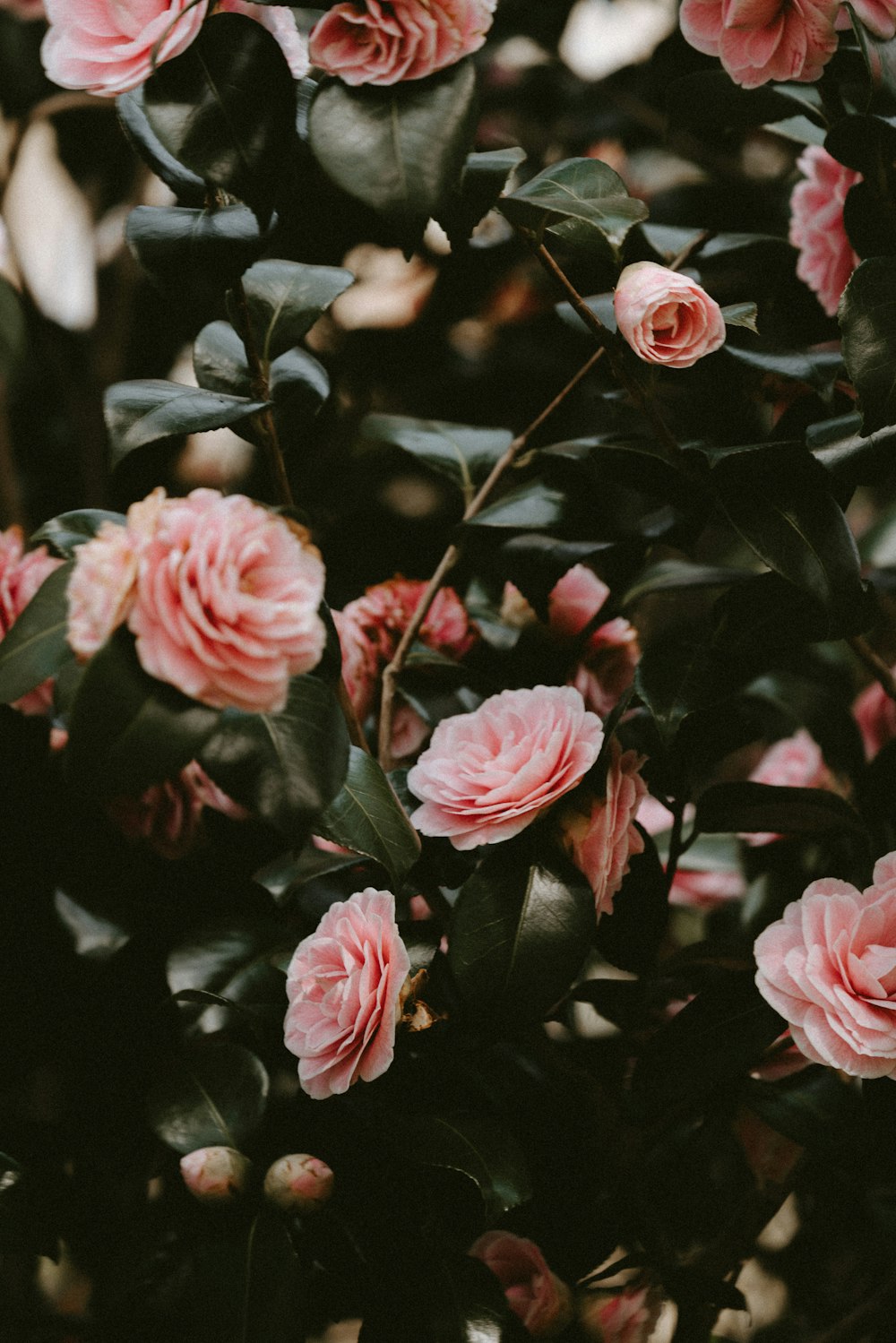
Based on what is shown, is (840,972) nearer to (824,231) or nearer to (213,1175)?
(213,1175)

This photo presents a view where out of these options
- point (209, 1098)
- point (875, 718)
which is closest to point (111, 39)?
point (209, 1098)

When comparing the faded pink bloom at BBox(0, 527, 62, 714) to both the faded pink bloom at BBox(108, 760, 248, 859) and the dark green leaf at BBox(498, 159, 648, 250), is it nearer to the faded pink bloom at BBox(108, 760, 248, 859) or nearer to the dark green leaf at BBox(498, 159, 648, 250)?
the faded pink bloom at BBox(108, 760, 248, 859)

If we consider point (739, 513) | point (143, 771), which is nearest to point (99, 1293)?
point (143, 771)

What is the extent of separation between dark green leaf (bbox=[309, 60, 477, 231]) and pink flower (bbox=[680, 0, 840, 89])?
0.18 meters

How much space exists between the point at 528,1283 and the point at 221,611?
19.9 inches

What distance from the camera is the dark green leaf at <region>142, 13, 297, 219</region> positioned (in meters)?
0.52

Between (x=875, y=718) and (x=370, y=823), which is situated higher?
(x=370, y=823)

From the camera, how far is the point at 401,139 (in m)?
0.49

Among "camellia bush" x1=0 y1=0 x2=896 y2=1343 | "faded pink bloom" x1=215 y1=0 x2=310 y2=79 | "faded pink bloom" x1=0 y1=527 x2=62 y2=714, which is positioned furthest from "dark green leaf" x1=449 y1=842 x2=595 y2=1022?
"faded pink bloom" x1=215 y1=0 x2=310 y2=79

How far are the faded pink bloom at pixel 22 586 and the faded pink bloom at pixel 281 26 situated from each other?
333 millimetres

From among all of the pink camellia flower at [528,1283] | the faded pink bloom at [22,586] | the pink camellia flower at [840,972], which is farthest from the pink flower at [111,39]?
the pink camellia flower at [528,1283]

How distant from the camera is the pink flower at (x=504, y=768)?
59 centimetres

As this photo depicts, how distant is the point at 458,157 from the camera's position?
50 cm

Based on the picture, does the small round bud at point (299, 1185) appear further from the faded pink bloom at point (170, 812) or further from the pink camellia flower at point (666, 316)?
the pink camellia flower at point (666, 316)
